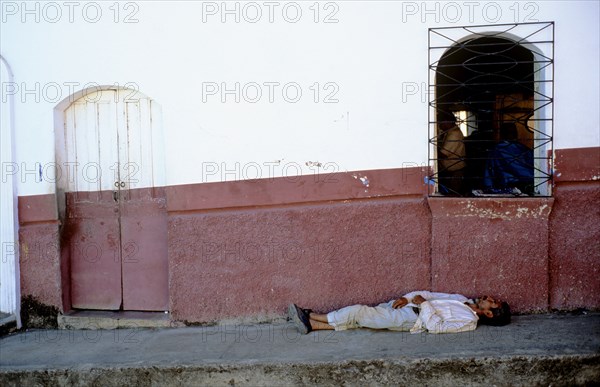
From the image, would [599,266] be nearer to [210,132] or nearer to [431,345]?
[431,345]

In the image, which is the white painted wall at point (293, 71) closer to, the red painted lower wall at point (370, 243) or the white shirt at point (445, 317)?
the red painted lower wall at point (370, 243)

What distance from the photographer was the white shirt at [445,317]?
4324mm

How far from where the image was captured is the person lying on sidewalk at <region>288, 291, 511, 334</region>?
4340 mm

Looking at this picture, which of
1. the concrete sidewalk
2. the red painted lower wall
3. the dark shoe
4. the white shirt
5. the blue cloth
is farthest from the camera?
the blue cloth

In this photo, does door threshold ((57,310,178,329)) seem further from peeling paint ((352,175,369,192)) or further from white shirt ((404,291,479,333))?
white shirt ((404,291,479,333))

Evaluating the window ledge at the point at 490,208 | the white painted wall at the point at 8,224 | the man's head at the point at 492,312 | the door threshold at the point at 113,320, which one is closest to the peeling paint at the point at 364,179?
the window ledge at the point at 490,208

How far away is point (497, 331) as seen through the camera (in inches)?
169

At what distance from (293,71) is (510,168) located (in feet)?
7.30

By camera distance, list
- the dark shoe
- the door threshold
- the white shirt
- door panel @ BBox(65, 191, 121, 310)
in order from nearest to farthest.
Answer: the white shirt < the dark shoe < the door threshold < door panel @ BBox(65, 191, 121, 310)

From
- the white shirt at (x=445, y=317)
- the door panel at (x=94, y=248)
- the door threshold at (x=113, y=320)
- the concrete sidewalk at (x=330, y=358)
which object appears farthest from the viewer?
the door panel at (x=94, y=248)

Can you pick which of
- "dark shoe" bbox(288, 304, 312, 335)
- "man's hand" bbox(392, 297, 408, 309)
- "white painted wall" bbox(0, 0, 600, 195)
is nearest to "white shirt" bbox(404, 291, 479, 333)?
"man's hand" bbox(392, 297, 408, 309)

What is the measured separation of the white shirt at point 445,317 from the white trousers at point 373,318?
0.29ft

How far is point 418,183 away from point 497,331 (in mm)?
1396

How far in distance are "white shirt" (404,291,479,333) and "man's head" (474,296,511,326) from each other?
2.8 inches
